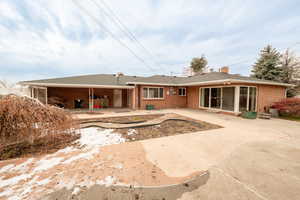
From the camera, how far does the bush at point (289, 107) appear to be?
734cm

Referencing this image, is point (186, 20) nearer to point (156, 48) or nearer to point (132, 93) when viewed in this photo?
point (156, 48)

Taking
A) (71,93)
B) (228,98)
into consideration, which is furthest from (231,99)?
(71,93)

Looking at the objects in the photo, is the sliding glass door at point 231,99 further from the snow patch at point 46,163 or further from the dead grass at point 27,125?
the dead grass at point 27,125

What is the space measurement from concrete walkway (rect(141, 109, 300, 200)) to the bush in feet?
16.7

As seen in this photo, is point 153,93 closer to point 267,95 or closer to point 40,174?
point 267,95

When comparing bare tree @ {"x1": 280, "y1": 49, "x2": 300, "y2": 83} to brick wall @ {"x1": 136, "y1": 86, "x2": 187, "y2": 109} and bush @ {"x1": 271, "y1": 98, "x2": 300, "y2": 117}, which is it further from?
brick wall @ {"x1": 136, "y1": 86, "x2": 187, "y2": 109}

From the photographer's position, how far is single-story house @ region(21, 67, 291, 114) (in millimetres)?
8266

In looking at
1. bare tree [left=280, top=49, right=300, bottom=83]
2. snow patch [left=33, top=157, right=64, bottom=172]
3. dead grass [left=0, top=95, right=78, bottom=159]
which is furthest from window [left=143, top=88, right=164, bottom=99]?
bare tree [left=280, top=49, right=300, bottom=83]

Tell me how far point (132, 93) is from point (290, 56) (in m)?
21.1

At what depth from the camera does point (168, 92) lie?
11.6 meters

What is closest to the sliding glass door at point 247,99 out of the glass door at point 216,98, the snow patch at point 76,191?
the glass door at point 216,98

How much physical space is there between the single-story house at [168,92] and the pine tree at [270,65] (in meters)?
5.88

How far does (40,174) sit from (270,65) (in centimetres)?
2131

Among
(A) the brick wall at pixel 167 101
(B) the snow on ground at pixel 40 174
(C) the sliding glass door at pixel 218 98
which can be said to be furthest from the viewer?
(A) the brick wall at pixel 167 101
